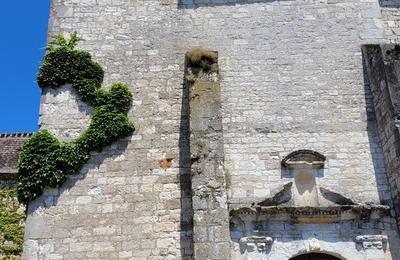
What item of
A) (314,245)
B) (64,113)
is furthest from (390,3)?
(64,113)

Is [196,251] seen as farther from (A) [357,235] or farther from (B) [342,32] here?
(B) [342,32]

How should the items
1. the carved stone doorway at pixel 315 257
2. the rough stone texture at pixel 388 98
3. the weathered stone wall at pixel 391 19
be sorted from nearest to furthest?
the carved stone doorway at pixel 315 257 → the rough stone texture at pixel 388 98 → the weathered stone wall at pixel 391 19

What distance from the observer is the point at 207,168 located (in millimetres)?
6824

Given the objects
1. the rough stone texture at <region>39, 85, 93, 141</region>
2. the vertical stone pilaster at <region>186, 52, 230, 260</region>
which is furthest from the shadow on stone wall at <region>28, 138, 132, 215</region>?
the vertical stone pilaster at <region>186, 52, 230, 260</region>

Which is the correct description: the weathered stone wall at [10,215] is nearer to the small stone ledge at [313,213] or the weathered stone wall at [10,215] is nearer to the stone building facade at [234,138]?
the stone building facade at [234,138]

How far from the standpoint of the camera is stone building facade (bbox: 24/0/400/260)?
7.27 meters

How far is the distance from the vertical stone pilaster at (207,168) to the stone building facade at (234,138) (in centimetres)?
2

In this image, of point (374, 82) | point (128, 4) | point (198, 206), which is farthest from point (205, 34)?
point (198, 206)

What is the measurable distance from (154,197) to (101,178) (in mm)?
950

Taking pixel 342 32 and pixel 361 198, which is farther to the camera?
pixel 342 32

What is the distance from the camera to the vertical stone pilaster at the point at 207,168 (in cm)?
631

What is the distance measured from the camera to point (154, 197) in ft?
25.1

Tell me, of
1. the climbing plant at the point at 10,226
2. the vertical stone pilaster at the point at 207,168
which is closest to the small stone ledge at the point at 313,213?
the vertical stone pilaster at the point at 207,168

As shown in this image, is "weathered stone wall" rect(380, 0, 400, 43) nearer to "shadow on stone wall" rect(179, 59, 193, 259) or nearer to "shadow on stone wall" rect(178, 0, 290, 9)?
"shadow on stone wall" rect(178, 0, 290, 9)
